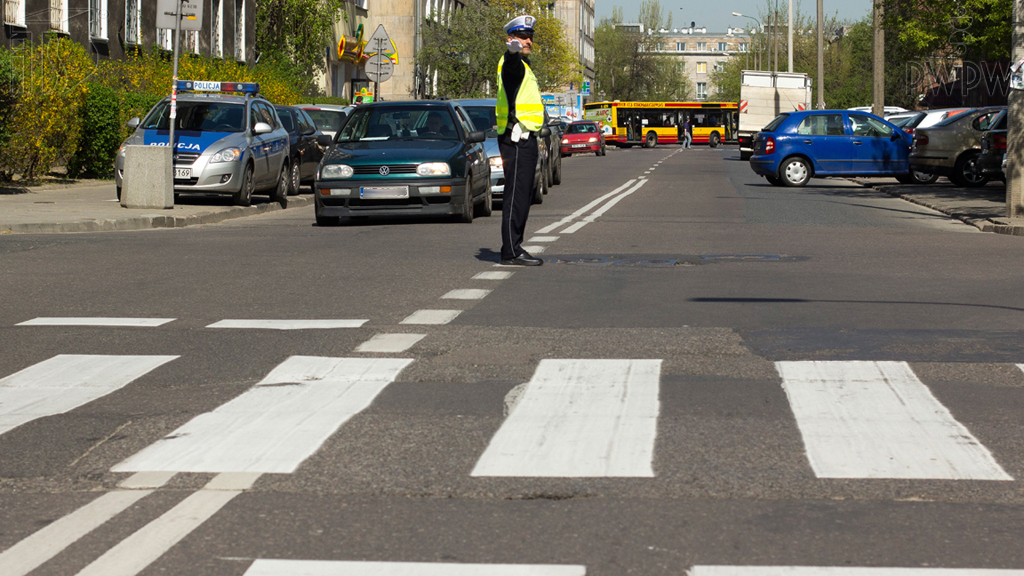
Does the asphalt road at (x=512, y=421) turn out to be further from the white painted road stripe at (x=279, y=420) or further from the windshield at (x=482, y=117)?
the windshield at (x=482, y=117)

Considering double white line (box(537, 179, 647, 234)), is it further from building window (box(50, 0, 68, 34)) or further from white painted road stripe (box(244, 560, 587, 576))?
building window (box(50, 0, 68, 34))

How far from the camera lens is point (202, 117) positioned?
22.2 metres

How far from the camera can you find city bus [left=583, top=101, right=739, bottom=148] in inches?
3595

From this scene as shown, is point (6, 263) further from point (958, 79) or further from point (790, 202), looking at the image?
point (958, 79)

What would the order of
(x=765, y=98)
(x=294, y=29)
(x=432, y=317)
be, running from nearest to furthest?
(x=432, y=317) → (x=294, y=29) → (x=765, y=98)

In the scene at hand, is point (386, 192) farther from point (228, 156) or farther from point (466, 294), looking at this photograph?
point (466, 294)

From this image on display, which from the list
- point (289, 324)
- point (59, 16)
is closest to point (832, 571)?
point (289, 324)

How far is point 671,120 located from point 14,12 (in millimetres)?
65547

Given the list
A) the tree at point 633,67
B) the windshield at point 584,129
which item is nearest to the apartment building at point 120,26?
the windshield at point 584,129

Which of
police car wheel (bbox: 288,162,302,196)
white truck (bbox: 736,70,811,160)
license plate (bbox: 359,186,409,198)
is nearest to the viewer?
license plate (bbox: 359,186,409,198)

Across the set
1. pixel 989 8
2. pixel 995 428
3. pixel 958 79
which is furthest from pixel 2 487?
pixel 958 79

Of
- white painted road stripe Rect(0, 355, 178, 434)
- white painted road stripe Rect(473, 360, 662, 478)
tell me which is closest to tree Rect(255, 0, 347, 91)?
white painted road stripe Rect(0, 355, 178, 434)

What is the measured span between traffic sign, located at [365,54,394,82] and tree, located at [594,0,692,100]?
108m

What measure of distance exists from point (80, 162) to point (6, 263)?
14.9 metres
